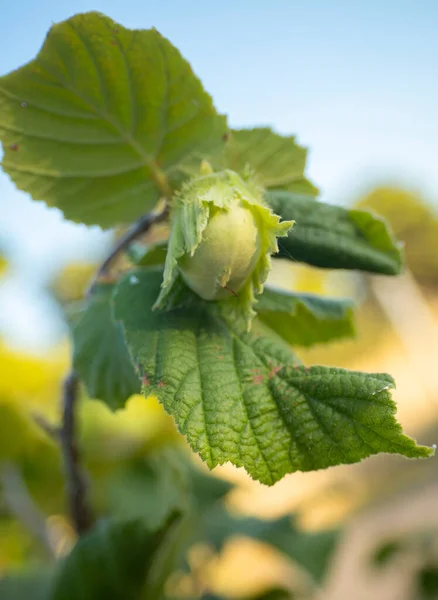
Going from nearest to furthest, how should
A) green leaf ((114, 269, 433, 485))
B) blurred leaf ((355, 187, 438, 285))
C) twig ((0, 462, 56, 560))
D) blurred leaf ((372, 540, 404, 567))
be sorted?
1. green leaf ((114, 269, 433, 485))
2. twig ((0, 462, 56, 560))
3. blurred leaf ((372, 540, 404, 567))
4. blurred leaf ((355, 187, 438, 285))

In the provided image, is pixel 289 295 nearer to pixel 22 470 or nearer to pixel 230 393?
pixel 230 393

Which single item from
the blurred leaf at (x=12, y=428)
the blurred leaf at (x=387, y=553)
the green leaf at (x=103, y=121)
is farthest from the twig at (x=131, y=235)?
the blurred leaf at (x=387, y=553)

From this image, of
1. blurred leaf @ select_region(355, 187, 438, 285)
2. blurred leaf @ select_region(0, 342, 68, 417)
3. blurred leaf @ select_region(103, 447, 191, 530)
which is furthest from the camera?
blurred leaf @ select_region(355, 187, 438, 285)

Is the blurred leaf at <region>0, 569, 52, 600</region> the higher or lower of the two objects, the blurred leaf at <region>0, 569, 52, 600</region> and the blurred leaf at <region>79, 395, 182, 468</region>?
the higher

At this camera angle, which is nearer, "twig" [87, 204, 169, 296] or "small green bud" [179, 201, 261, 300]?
"small green bud" [179, 201, 261, 300]

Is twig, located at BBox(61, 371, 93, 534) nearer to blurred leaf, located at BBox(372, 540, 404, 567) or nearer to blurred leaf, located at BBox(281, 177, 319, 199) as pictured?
blurred leaf, located at BBox(281, 177, 319, 199)

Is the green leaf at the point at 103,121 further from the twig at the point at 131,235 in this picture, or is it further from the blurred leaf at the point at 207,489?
the blurred leaf at the point at 207,489

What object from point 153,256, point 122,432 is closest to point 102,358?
point 153,256

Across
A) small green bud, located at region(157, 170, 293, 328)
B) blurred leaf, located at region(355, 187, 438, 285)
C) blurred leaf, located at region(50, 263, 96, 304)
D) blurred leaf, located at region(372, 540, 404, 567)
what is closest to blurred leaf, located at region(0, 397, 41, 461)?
small green bud, located at region(157, 170, 293, 328)
